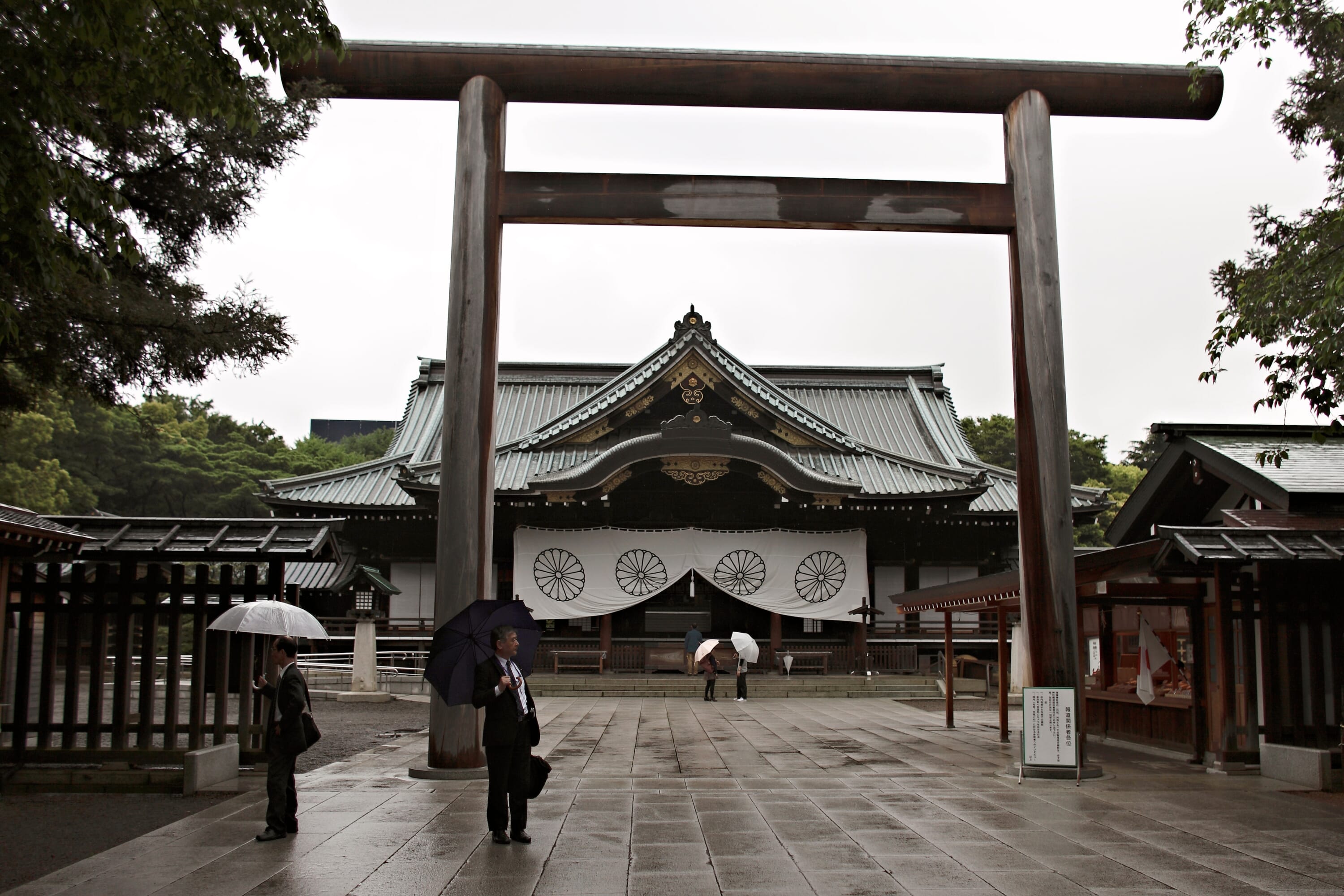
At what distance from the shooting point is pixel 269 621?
8469mm

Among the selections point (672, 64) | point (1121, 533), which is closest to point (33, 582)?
point (672, 64)

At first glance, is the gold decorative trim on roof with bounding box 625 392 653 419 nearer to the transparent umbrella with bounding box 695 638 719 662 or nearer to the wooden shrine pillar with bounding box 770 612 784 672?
the wooden shrine pillar with bounding box 770 612 784 672

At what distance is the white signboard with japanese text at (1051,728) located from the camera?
8.99m

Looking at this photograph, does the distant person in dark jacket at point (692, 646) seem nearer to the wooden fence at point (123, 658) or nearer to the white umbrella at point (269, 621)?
the wooden fence at point (123, 658)

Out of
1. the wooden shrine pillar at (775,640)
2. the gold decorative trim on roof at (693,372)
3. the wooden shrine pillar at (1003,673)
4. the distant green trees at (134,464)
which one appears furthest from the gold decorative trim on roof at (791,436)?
the distant green trees at (134,464)

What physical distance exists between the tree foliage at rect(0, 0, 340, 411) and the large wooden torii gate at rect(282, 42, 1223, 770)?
1.32 meters

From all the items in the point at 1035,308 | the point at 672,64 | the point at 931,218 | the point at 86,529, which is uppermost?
the point at 672,64

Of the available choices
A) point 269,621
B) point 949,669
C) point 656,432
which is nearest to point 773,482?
point 656,432

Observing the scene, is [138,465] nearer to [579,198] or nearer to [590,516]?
[590,516]

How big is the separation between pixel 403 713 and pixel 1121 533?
11.3m

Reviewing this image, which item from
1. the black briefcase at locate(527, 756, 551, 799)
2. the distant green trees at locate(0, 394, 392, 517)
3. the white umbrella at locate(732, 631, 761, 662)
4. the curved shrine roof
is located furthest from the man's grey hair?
the distant green trees at locate(0, 394, 392, 517)

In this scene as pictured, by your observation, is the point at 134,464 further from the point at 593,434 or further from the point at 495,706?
the point at 495,706

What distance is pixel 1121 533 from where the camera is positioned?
561 inches

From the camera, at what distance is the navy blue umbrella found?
636 cm
